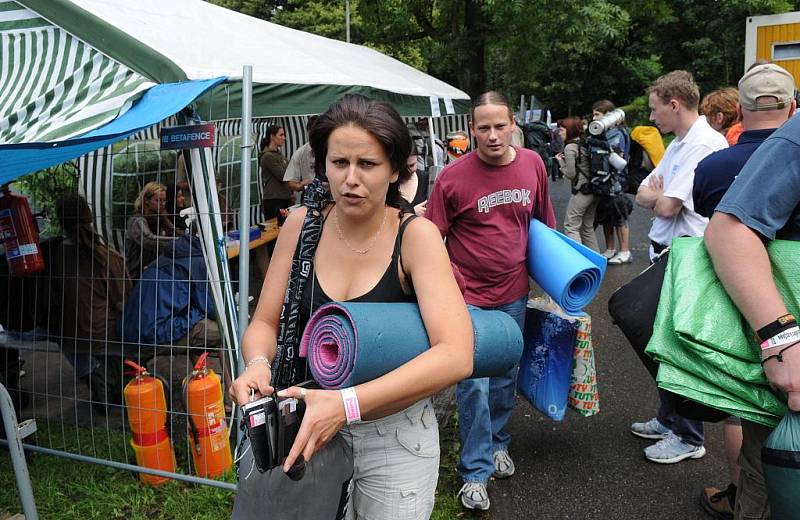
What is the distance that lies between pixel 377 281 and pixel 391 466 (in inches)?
19.1

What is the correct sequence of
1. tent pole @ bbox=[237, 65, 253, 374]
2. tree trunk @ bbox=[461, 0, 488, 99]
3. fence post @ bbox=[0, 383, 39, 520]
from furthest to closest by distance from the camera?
tree trunk @ bbox=[461, 0, 488, 99], tent pole @ bbox=[237, 65, 253, 374], fence post @ bbox=[0, 383, 39, 520]

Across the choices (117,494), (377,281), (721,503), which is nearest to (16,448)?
(117,494)

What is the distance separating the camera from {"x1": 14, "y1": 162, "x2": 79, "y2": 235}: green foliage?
4.65m

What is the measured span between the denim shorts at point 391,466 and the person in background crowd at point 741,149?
5.42 ft

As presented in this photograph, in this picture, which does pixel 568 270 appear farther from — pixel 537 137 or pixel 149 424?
pixel 537 137

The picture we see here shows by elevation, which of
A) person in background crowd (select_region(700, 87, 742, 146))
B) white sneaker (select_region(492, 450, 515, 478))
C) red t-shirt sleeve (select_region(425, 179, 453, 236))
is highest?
person in background crowd (select_region(700, 87, 742, 146))

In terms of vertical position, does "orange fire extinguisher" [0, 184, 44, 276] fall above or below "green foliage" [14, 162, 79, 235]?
below

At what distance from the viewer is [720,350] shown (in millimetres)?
1806

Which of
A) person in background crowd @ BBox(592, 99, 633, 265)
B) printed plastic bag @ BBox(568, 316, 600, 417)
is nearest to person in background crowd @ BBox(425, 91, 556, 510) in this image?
printed plastic bag @ BBox(568, 316, 600, 417)

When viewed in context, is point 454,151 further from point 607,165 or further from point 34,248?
point 34,248

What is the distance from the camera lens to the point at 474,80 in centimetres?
1403

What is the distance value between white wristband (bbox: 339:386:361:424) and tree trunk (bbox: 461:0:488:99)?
1293 cm

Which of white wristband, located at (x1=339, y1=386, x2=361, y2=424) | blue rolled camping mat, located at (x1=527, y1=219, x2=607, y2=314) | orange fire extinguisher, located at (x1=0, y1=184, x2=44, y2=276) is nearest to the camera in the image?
white wristband, located at (x1=339, y1=386, x2=361, y2=424)

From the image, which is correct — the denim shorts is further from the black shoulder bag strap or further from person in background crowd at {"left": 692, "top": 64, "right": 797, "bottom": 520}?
person in background crowd at {"left": 692, "top": 64, "right": 797, "bottom": 520}
